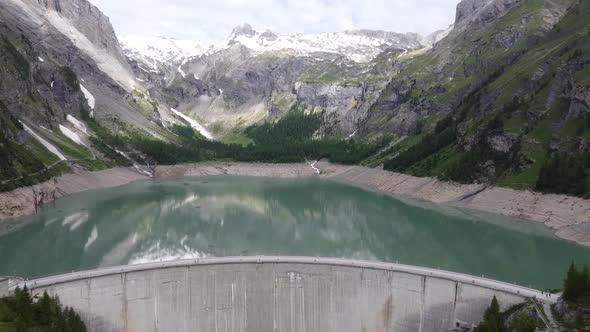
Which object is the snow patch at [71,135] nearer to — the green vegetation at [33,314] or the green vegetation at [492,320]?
the green vegetation at [33,314]

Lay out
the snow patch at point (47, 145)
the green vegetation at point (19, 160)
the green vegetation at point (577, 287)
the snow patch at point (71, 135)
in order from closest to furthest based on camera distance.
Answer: the green vegetation at point (577, 287) → the green vegetation at point (19, 160) → the snow patch at point (47, 145) → the snow patch at point (71, 135)

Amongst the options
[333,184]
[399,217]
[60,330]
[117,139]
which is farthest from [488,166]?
[117,139]

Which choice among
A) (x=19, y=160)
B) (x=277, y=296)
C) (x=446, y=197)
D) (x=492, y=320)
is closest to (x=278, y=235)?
(x=277, y=296)

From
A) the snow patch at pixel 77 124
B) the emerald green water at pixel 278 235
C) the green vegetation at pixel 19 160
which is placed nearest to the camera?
the emerald green water at pixel 278 235

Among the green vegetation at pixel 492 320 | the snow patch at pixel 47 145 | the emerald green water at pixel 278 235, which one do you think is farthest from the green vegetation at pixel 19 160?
the green vegetation at pixel 492 320

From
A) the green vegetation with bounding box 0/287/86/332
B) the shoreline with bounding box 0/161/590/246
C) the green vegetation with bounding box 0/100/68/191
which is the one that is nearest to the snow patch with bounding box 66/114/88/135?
the shoreline with bounding box 0/161/590/246

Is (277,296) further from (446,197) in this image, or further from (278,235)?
(446,197)
